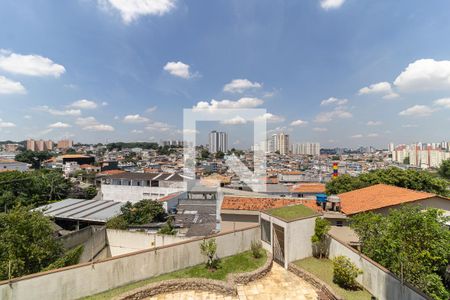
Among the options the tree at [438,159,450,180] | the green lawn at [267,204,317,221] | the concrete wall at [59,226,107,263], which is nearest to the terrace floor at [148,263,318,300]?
the green lawn at [267,204,317,221]

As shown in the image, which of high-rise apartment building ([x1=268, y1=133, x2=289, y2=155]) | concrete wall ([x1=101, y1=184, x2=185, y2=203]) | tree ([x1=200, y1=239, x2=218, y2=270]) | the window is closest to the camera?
tree ([x1=200, y1=239, x2=218, y2=270])

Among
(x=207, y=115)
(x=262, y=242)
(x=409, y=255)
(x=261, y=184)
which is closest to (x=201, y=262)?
(x=262, y=242)

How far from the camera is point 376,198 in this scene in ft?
43.3

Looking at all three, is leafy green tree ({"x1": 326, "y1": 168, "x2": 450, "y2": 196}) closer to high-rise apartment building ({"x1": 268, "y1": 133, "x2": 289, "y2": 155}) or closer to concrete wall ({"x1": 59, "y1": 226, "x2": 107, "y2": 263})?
concrete wall ({"x1": 59, "y1": 226, "x2": 107, "y2": 263})

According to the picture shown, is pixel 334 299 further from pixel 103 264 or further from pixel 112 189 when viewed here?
pixel 112 189

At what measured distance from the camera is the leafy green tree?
1852 centimetres

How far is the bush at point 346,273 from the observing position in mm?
7289

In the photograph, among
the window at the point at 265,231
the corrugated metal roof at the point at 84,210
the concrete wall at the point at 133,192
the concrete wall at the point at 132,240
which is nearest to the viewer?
the window at the point at 265,231

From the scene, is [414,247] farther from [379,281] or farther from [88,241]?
[88,241]

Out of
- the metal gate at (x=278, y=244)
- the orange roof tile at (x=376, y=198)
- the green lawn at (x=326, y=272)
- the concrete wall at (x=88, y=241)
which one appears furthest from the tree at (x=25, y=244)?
the orange roof tile at (x=376, y=198)

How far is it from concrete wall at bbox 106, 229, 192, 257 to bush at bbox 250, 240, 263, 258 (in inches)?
157

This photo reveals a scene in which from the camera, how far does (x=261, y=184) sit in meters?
34.2

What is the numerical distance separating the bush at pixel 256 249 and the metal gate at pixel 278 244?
0.64 meters

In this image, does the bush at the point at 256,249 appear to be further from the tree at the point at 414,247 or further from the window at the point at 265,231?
the tree at the point at 414,247
